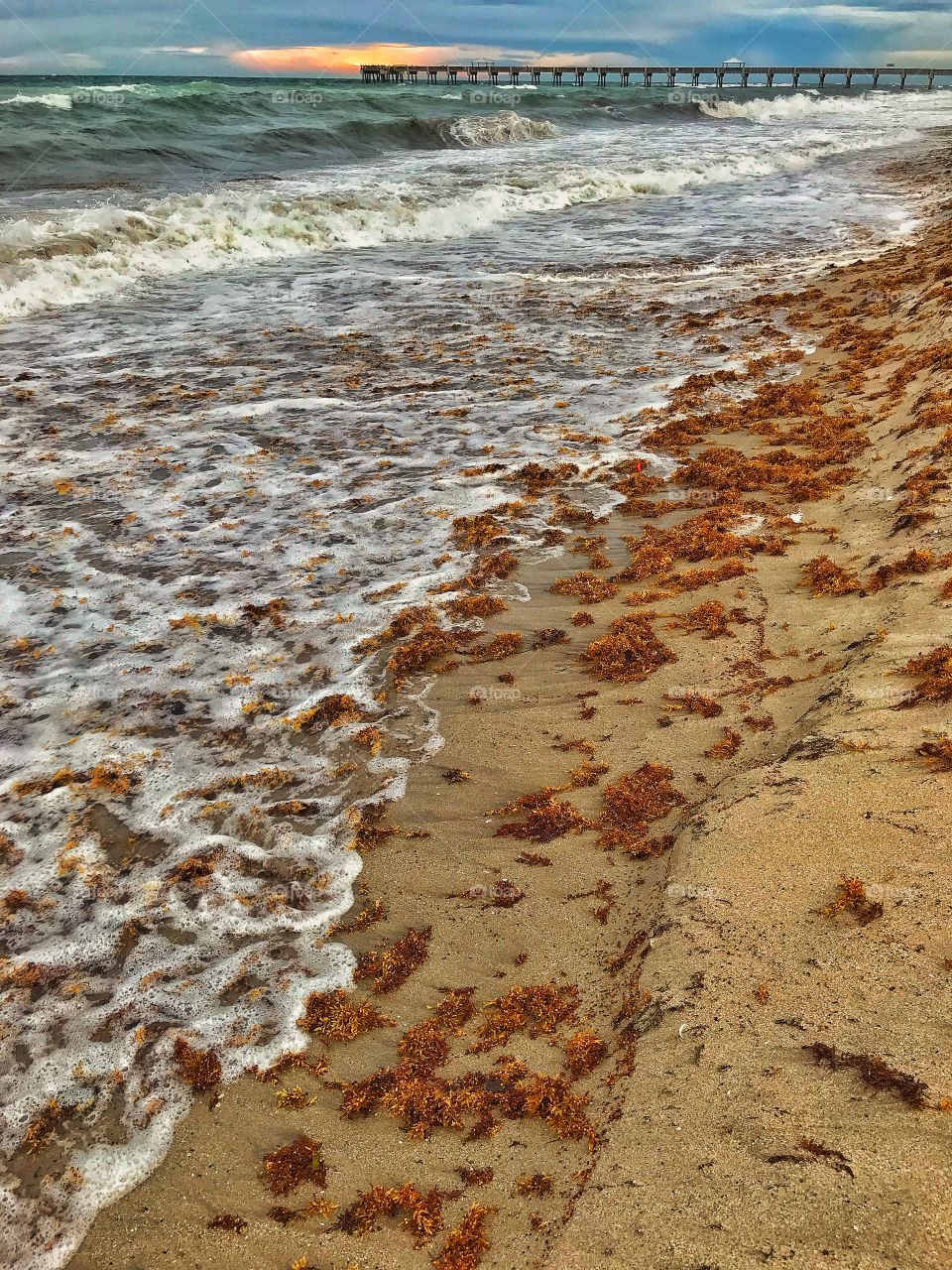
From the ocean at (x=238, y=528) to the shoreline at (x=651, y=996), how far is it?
0.26m

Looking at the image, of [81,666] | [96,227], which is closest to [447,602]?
[81,666]

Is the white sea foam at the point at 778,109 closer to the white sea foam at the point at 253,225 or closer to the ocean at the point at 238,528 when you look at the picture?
the white sea foam at the point at 253,225

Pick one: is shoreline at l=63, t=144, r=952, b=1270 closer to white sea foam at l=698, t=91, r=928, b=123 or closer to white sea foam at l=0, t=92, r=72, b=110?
white sea foam at l=0, t=92, r=72, b=110

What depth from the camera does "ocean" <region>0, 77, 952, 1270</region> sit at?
9.12 feet

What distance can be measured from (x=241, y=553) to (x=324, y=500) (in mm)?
961

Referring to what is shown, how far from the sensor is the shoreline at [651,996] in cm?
179

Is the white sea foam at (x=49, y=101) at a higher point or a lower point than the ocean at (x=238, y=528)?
higher

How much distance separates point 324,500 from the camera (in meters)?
6.27

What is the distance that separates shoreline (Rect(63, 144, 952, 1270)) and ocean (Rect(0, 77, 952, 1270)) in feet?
0.85

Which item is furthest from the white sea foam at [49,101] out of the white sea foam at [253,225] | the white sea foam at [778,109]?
the white sea foam at [778,109]

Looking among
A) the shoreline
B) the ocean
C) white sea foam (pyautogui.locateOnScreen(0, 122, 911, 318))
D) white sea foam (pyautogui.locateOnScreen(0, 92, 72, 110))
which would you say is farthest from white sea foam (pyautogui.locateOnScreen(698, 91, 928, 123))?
the shoreline

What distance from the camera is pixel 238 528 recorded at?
589cm

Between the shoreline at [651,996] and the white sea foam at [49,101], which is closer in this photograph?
the shoreline at [651,996]

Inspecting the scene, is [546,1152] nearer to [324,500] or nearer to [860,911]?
[860,911]
